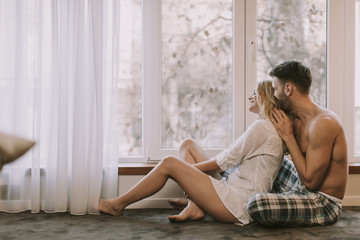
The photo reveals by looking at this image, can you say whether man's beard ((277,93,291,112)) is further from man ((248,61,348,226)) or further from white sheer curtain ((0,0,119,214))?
white sheer curtain ((0,0,119,214))

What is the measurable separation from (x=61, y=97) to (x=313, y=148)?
1.59 metres

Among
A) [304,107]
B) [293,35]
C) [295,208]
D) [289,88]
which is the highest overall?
[293,35]

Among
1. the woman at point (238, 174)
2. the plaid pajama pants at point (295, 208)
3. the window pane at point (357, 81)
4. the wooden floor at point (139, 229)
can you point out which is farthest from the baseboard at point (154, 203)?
the window pane at point (357, 81)

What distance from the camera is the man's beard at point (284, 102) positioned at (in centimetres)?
225

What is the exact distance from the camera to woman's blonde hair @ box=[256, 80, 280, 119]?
7.35ft

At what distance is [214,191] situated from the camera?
7.23 feet

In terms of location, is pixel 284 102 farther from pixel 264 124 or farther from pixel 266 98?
pixel 264 124

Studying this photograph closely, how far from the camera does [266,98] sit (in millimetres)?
A: 2273

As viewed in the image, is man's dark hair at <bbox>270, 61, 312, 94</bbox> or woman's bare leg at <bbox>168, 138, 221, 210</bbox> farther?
woman's bare leg at <bbox>168, 138, 221, 210</bbox>

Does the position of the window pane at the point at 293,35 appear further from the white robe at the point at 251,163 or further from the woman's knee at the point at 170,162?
the woman's knee at the point at 170,162

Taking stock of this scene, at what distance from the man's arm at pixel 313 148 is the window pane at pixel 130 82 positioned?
1.16 metres

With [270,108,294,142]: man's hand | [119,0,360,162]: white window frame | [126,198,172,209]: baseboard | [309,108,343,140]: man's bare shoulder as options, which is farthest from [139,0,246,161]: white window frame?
[309,108,343,140]: man's bare shoulder

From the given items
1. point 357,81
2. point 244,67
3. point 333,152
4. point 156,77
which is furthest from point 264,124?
point 357,81

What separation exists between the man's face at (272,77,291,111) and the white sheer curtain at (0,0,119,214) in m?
1.04
